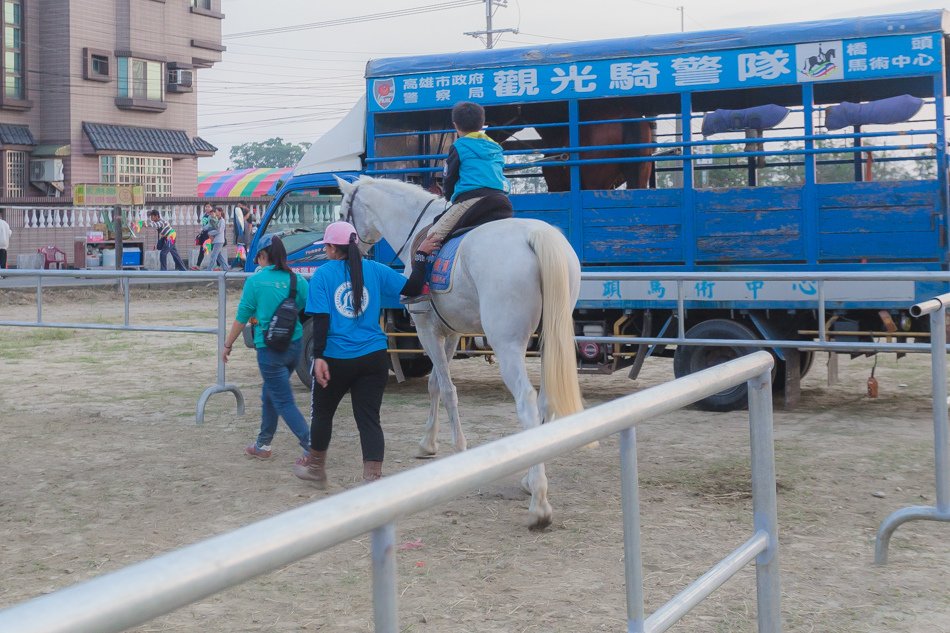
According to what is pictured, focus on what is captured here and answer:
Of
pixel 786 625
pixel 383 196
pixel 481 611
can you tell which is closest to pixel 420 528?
pixel 481 611

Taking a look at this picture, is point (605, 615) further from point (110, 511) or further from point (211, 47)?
point (211, 47)

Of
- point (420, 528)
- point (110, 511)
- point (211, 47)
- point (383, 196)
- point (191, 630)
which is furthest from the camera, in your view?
point (211, 47)

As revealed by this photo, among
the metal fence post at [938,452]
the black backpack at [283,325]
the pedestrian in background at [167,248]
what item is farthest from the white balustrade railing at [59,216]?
the metal fence post at [938,452]

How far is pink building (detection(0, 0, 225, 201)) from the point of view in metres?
34.8

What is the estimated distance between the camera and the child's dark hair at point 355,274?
638 cm

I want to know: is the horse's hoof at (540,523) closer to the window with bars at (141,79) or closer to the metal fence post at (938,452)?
the metal fence post at (938,452)

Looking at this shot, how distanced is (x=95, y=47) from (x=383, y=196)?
104ft

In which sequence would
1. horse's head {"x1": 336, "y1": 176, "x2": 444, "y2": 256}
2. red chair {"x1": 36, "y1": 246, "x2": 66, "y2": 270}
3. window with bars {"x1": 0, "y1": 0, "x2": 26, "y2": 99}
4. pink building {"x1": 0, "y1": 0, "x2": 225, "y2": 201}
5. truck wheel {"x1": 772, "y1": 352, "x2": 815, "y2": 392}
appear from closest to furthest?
1. horse's head {"x1": 336, "y1": 176, "x2": 444, "y2": 256}
2. truck wheel {"x1": 772, "y1": 352, "x2": 815, "y2": 392}
3. red chair {"x1": 36, "y1": 246, "x2": 66, "y2": 270}
4. window with bars {"x1": 0, "y1": 0, "x2": 26, "y2": 99}
5. pink building {"x1": 0, "y1": 0, "x2": 225, "y2": 201}

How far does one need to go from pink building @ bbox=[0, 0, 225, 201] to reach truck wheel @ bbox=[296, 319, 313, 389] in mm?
26647

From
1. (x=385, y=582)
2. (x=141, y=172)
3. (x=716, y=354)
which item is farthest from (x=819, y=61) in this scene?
(x=141, y=172)

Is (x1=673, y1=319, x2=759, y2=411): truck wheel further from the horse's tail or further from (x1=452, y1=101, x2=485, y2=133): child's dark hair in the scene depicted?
the horse's tail

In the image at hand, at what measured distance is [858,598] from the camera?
4.65m

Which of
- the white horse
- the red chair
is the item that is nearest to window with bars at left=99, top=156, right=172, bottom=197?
the red chair

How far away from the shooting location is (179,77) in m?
38.9
